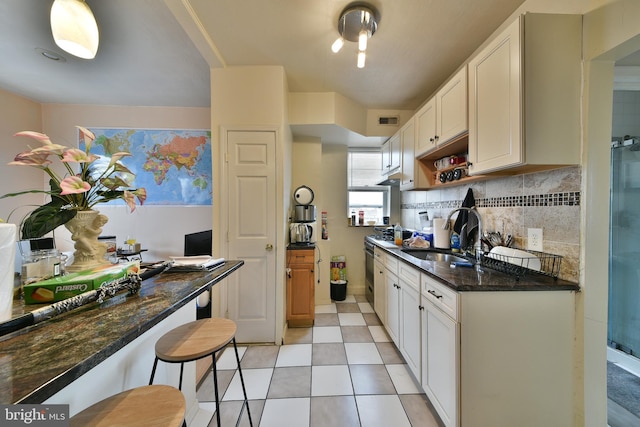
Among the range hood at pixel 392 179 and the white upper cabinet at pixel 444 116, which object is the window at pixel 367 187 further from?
the white upper cabinet at pixel 444 116

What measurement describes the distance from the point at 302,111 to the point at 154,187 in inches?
96.6

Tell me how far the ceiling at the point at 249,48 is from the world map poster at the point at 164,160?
0.53 m

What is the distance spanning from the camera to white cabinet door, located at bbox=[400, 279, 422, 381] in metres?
1.59

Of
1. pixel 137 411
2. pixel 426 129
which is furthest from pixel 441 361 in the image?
pixel 426 129

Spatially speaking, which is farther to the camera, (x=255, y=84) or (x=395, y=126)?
(x=395, y=126)

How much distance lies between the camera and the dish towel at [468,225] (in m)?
1.91

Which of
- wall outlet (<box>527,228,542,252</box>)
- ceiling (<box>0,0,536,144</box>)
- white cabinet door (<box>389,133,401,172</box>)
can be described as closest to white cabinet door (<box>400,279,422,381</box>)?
wall outlet (<box>527,228,542,252</box>)

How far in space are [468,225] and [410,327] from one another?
1.01m

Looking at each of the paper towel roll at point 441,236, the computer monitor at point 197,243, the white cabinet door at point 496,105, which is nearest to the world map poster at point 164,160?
the computer monitor at point 197,243

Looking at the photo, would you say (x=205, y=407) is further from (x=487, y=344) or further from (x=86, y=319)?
(x=487, y=344)

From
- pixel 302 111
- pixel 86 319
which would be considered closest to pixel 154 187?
pixel 302 111

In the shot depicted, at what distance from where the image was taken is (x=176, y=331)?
1.10 meters

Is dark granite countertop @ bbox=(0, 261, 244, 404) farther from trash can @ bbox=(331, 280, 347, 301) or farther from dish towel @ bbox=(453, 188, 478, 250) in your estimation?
trash can @ bbox=(331, 280, 347, 301)

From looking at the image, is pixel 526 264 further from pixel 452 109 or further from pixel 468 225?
pixel 452 109
